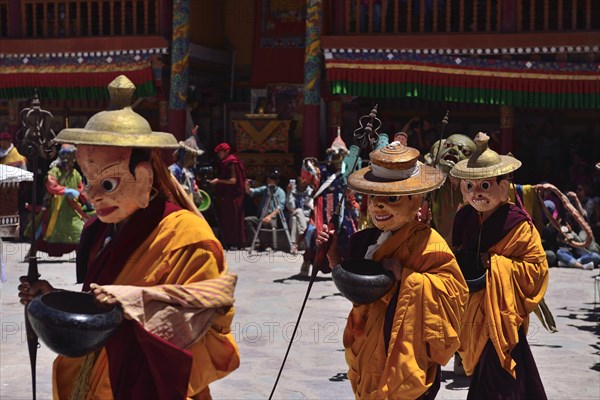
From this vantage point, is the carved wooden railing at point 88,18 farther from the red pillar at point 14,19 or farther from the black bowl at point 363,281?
the black bowl at point 363,281

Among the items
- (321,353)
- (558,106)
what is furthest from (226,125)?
(321,353)

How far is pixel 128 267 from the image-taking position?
4180mm

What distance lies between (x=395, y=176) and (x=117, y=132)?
159cm

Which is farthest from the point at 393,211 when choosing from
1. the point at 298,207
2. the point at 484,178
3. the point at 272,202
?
the point at 272,202

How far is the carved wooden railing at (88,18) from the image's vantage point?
17.7 metres

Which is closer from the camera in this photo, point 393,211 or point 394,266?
point 394,266

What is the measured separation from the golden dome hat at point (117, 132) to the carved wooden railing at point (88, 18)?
13.5m

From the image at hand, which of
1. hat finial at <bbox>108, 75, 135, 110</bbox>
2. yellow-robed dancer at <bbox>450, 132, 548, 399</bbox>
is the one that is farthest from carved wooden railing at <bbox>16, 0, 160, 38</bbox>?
hat finial at <bbox>108, 75, 135, 110</bbox>

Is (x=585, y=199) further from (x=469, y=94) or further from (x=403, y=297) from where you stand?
(x=403, y=297)

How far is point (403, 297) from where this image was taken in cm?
502

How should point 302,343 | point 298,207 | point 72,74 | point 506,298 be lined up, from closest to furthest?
point 506,298 → point 302,343 → point 298,207 → point 72,74

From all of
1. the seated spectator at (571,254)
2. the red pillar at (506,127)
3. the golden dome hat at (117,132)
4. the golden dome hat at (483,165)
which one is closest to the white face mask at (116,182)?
the golden dome hat at (117,132)

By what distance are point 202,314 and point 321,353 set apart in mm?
4972

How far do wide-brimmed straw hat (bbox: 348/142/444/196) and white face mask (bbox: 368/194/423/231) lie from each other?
8 centimetres
